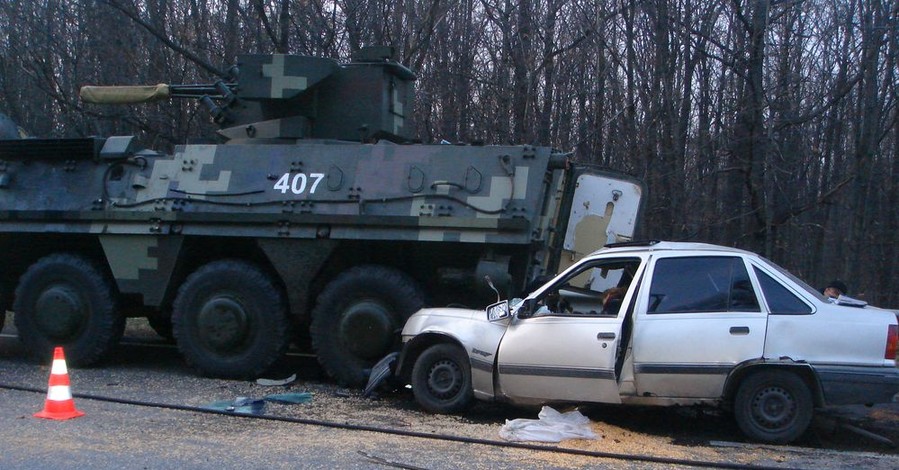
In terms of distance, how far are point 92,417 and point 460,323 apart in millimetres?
3309

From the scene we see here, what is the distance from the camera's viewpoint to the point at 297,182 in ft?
34.8

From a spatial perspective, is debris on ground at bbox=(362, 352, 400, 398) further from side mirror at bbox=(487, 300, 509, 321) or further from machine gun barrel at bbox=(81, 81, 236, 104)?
machine gun barrel at bbox=(81, 81, 236, 104)

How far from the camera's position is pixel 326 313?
1031 cm

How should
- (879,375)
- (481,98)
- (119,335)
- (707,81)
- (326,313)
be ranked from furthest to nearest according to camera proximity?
1. (481,98)
2. (707,81)
3. (119,335)
4. (326,313)
5. (879,375)

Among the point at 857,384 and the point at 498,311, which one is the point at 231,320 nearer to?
the point at 498,311

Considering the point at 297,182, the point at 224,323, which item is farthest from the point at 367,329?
the point at 297,182

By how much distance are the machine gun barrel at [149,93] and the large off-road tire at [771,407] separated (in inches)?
296

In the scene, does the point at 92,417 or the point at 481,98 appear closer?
the point at 92,417

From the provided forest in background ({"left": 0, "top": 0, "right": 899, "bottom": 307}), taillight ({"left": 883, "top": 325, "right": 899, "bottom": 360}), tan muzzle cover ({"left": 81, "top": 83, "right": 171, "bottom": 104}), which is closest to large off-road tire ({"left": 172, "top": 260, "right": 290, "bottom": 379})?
tan muzzle cover ({"left": 81, "top": 83, "right": 171, "bottom": 104})

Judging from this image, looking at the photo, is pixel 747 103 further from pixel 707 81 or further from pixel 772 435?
pixel 772 435

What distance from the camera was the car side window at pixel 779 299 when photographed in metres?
7.84

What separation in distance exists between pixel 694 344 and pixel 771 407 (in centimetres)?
78

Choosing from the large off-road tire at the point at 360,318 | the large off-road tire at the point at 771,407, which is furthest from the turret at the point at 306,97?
the large off-road tire at the point at 771,407

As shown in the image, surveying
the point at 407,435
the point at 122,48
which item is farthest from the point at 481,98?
the point at 407,435
